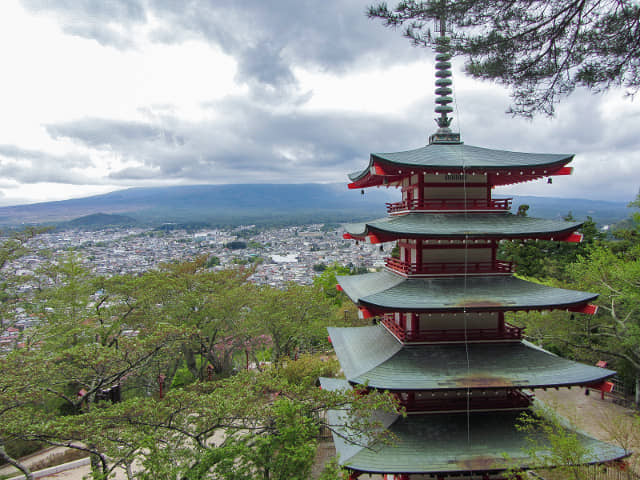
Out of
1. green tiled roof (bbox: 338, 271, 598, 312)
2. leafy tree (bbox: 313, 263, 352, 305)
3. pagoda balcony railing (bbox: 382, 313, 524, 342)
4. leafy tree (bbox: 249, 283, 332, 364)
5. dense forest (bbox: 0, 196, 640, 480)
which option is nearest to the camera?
dense forest (bbox: 0, 196, 640, 480)

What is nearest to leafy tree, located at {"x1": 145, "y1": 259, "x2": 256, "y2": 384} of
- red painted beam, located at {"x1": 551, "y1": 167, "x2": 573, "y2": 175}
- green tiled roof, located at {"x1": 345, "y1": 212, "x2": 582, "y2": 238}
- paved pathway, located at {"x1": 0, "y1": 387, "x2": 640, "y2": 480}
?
paved pathway, located at {"x1": 0, "y1": 387, "x2": 640, "y2": 480}

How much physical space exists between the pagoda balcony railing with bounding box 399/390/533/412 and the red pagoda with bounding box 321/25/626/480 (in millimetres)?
27

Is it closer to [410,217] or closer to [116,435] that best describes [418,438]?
[410,217]

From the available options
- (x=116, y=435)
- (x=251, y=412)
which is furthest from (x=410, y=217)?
(x=116, y=435)

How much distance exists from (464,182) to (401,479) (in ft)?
28.3

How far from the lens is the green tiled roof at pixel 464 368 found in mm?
8680

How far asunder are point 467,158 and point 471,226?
2.18m

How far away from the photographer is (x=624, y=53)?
19.9 ft

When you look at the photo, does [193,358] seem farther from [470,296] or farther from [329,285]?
[470,296]

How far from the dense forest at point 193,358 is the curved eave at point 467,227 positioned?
163 inches

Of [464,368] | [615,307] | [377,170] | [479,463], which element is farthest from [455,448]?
[615,307]

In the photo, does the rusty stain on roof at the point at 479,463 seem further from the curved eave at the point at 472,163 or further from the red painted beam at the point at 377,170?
the red painted beam at the point at 377,170

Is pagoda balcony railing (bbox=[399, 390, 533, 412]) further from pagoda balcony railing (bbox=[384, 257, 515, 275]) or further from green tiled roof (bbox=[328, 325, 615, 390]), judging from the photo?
pagoda balcony railing (bbox=[384, 257, 515, 275])

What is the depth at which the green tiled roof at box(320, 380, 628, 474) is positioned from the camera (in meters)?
8.14
